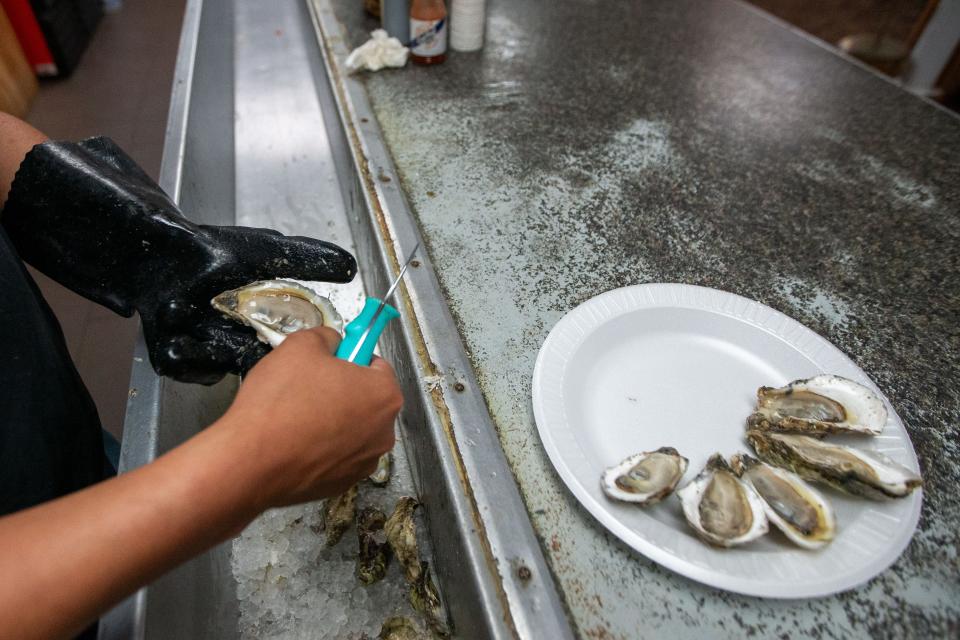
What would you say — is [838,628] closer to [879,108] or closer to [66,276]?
[66,276]

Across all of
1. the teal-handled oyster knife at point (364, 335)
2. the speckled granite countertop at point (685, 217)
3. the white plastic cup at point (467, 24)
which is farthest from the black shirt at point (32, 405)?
the white plastic cup at point (467, 24)

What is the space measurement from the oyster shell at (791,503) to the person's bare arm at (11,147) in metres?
1.19

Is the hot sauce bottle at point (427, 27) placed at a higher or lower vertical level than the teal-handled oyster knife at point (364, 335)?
higher

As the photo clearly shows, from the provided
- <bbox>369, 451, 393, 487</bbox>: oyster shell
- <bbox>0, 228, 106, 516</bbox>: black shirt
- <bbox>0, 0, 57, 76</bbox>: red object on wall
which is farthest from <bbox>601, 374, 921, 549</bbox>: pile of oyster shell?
<bbox>0, 0, 57, 76</bbox>: red object on wall

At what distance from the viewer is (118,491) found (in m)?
0.48

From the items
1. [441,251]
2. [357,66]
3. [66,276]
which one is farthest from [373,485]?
[357,66]

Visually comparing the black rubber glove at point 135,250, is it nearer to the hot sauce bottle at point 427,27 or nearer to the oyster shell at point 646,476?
the oyster shell at point 646,476

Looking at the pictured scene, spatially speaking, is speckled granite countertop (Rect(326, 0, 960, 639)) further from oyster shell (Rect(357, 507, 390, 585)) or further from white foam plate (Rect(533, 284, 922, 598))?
oyster shell (Rect(357, 507, 390, 585))

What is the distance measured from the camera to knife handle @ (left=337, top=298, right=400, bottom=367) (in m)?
0.72

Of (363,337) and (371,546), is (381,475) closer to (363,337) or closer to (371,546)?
(371,546)

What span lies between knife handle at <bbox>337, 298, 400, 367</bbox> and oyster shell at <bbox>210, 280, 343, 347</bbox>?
115 mm

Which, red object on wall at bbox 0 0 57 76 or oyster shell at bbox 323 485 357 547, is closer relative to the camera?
oyster shell at bbox 323 485 357 547

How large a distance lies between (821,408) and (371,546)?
71cm

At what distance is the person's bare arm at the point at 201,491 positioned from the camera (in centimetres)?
44
